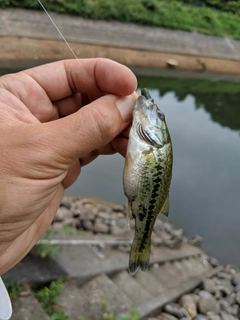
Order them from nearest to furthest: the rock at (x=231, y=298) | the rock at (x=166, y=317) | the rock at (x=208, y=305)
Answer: the rock at (x=166, y=317), the rock at (x=208, y=305), the rock at (x=231, y=298)

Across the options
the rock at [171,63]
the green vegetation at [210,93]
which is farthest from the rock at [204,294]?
the rock at [171,63]

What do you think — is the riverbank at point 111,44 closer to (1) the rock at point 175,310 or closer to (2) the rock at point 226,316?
(1) the rock at point 175,310

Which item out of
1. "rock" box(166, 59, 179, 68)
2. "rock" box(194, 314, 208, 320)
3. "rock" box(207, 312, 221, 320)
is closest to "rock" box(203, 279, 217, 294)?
"rock" box(207, 312, 221, 320)

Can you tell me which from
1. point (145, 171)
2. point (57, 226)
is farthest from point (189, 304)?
point (145, 171)

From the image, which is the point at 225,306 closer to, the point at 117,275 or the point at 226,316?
the point at 226,316

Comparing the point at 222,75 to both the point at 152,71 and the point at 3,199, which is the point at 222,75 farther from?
the point at 3,199
